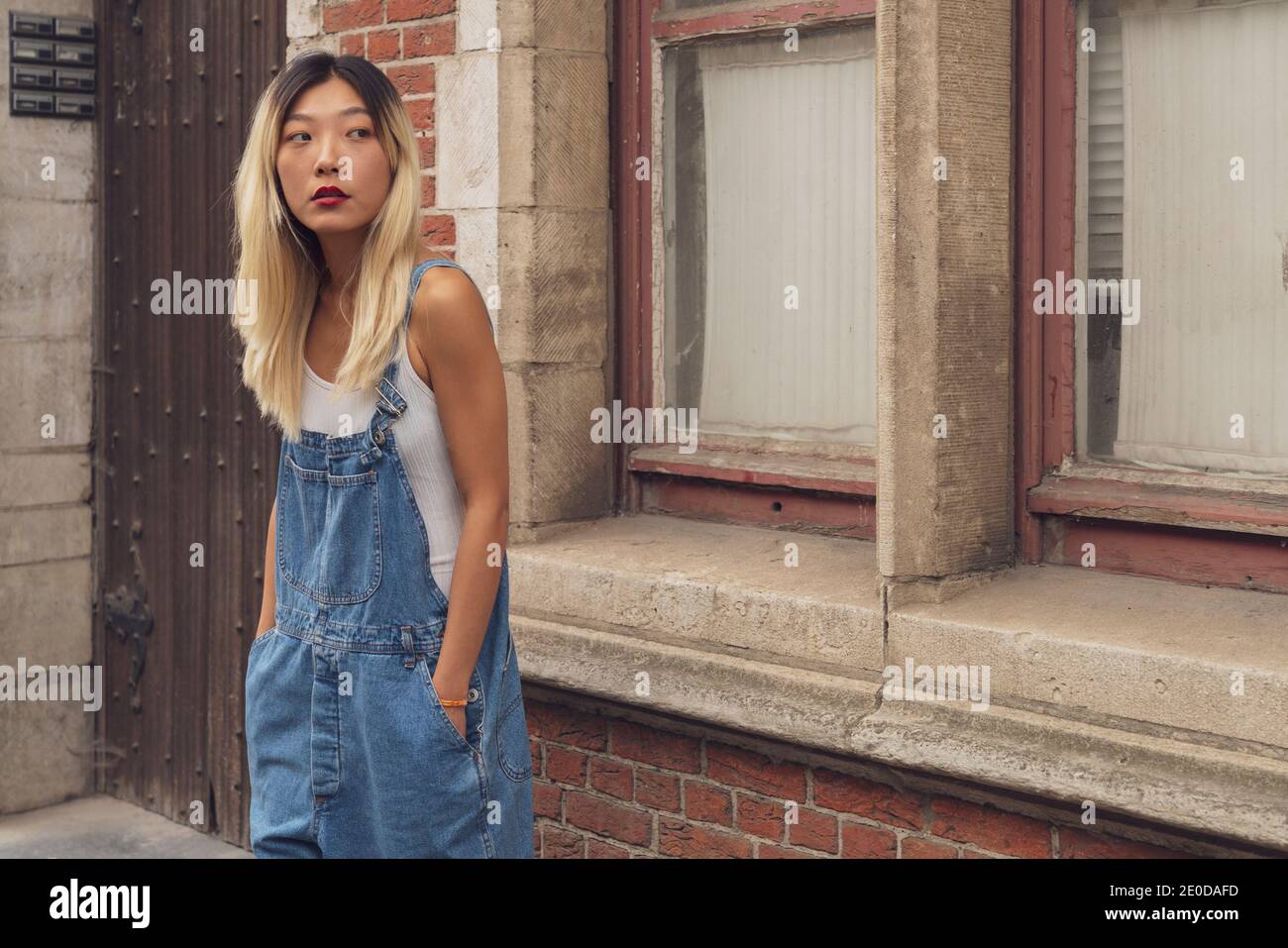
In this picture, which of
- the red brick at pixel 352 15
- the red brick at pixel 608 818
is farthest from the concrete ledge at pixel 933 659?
the red brick at pixel 352 15

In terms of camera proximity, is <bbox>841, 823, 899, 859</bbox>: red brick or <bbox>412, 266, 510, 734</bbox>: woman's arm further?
<bbox>841, 823, 899, 859</bbox>: red brick

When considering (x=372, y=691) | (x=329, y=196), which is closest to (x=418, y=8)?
(x=329, y=196)

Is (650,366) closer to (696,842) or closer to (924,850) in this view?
(696,842)

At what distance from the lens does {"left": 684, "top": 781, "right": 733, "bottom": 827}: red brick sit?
13.0 ft

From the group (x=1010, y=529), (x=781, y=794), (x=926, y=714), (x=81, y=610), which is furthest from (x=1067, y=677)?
(x=81, y=610)

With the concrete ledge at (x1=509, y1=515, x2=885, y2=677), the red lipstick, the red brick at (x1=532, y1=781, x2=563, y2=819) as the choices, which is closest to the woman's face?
the red lipstick

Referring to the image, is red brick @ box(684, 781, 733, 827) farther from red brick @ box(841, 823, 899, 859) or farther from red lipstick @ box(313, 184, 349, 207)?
red lipstick @ box(313, 184, 349, 207)

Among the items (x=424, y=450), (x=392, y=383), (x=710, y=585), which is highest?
(x=392, y=383)

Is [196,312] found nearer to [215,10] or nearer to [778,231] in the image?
[215,10]

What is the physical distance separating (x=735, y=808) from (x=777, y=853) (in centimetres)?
14

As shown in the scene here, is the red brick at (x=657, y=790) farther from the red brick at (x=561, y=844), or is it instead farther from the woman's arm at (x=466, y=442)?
the woman's arm at (x=466, y=442)

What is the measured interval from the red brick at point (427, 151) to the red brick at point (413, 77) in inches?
4.9

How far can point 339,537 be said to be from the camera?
2.86 metres

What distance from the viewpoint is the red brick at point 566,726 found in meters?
4.23
